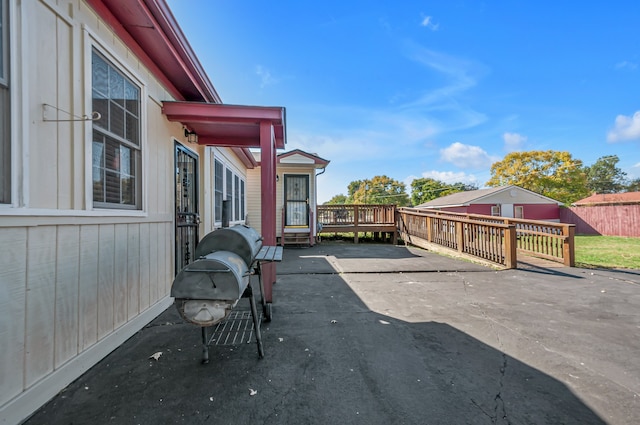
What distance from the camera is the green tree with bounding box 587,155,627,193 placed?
162 ft

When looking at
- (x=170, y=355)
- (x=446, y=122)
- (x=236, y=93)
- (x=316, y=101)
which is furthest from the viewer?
(x=446, y=122)

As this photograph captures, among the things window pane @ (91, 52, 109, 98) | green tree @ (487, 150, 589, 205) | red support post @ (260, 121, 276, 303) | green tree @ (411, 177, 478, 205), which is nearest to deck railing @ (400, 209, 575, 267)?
red support post @ (260, 121, 276, 303)

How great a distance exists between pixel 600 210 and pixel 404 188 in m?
35.8

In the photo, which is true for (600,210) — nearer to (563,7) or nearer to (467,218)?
(563,7)

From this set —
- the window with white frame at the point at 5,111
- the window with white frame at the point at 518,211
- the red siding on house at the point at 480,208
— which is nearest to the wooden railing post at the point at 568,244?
the window with white frame at the point at 5,111

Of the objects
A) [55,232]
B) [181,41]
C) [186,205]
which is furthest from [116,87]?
[186,205]

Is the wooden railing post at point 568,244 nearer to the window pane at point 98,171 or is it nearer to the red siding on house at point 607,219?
the window pane at point 98,171

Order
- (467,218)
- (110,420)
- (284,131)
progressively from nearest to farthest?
(110,420), (284,131), (467,218)

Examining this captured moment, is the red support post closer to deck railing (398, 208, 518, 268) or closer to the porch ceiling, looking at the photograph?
the porch ceiling

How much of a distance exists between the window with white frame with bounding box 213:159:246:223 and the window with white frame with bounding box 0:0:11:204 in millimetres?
3054

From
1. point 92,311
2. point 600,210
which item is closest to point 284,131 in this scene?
point 92,311

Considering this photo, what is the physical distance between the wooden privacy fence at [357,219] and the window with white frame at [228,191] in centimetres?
362

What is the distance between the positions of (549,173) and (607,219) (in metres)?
12.8

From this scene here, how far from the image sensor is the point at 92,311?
2148 millimetres
